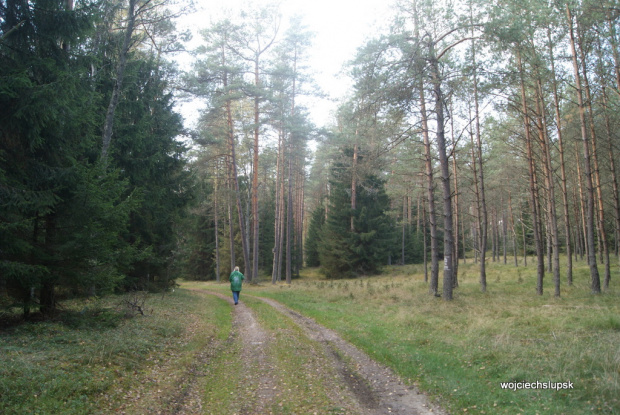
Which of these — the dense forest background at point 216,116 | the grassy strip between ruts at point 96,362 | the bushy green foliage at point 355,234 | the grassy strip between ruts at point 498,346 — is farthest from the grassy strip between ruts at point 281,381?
the bushy green foliage at point 355,234

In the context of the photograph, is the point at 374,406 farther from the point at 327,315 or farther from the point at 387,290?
the point at 387,290

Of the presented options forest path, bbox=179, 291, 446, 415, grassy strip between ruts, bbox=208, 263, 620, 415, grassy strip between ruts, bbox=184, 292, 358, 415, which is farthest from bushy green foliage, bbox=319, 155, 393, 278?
grassy strip between ruts, bbox=184, 292, 358, 415

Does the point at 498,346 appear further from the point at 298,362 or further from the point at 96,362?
the point at 96,362

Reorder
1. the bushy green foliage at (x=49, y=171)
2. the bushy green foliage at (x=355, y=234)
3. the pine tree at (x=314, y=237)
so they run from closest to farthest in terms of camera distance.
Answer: the bushy green foliage at (x=49, y=171)
the bushy green foliage at (x=355, y=234)
the pine tree at (x=314, y=237)

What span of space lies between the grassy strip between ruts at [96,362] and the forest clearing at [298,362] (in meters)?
0.02

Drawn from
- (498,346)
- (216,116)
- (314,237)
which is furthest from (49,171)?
(314,237)

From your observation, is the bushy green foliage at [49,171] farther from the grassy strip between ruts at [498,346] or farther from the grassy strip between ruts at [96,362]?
the grassy strip between ruts at [498,346]

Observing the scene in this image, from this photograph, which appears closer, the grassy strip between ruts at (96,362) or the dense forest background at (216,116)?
the grassy strip between ruts at (96,362)

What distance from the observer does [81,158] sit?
10.2 m

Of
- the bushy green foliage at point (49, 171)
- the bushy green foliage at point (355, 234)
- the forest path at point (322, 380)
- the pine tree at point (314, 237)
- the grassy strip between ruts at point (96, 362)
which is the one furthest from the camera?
the pine tree at point (314, 237)

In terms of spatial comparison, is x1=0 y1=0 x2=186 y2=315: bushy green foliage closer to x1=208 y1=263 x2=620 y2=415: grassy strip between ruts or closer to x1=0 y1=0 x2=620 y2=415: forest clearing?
x1=0 y1=0 x2=620 y2=415: forest clearing

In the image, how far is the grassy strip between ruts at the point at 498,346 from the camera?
16.0ft

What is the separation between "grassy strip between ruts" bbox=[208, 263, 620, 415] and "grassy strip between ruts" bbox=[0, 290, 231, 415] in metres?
3.95

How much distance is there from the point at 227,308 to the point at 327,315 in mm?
4670
